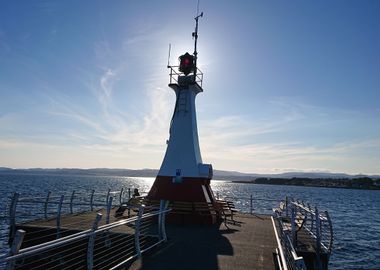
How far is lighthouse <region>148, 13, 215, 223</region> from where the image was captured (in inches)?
616

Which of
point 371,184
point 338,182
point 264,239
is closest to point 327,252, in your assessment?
point 264,239

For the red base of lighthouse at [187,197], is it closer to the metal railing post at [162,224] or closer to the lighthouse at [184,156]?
the lighthouse at [184,156]

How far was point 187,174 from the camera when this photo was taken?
52.2 feet

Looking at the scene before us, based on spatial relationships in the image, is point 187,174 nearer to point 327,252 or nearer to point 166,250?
point 166,250

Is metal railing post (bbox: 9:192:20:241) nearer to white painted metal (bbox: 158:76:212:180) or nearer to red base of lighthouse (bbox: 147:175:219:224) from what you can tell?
red base of lighthouse (bbox: 147:175:219:224)

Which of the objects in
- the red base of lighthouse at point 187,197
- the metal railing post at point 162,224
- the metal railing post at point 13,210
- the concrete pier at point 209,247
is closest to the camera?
the concrete pier at point 209,247

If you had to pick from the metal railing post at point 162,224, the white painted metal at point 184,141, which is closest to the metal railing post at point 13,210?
the metal railing post at point 162,224

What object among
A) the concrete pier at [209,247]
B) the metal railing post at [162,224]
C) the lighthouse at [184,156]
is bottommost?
the concrete pier at [209,247]

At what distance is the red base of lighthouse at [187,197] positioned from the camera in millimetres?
14656

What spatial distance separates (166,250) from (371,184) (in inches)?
6882

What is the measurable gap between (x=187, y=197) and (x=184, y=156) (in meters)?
2.04

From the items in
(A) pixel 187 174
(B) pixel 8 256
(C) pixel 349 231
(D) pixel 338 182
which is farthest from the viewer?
(D) pixel 338 182

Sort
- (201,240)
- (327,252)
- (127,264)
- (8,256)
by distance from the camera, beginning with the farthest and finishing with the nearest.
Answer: (201,240)
(327,252)
(127,264)
(8,256)

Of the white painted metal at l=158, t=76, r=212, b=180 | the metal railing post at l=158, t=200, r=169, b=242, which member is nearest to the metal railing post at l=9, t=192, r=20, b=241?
the metal railing post at l=158, t=200, r=169, b=242
